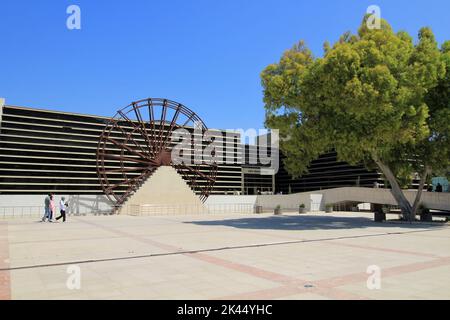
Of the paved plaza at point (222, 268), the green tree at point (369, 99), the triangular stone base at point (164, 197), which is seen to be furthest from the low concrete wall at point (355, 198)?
the paved plaza at point (222, 268)

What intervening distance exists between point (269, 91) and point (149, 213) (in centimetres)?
1701

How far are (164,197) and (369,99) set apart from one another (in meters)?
23.6

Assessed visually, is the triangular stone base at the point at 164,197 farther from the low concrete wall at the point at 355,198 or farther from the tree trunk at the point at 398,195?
the tree trunk at the point at 398,195

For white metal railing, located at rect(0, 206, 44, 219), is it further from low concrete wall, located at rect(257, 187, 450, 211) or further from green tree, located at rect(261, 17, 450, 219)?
low concrete wall, located at rect(257, 187, 450, 211)

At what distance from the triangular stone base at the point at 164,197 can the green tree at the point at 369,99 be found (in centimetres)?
1570

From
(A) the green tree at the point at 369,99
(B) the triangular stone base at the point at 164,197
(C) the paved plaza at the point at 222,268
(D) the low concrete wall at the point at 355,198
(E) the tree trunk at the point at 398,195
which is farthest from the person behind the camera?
(B) the triangular stone base at the point at 164,197

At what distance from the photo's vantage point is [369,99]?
18797mm

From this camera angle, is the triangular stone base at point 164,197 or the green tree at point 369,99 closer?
the green tree at point 369,99

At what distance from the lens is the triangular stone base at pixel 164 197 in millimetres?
35500

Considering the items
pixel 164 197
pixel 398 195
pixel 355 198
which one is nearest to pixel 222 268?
pixel 398 195

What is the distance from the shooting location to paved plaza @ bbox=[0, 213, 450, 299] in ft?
21.0

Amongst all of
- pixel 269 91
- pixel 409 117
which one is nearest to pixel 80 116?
pixel 269 91

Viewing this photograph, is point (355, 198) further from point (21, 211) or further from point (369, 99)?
point (21, 211)
